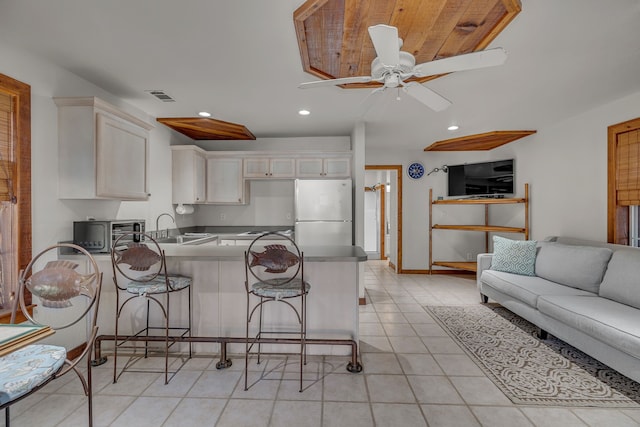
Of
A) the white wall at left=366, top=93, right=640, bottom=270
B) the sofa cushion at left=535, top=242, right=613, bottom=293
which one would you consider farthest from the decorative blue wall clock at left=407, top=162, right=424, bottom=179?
the sofa cushion at left=535, top=242, right=613, bottom=293

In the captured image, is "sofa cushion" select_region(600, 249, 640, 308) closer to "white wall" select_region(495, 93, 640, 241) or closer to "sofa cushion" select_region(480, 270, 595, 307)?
"sofa cushion" select_region(480, 270, 595, 307)

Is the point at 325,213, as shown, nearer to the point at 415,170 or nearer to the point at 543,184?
the point at 415,170

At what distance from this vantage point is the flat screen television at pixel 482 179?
489 centimetres

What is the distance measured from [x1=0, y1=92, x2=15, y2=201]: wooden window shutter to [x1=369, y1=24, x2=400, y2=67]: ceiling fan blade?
241 cm

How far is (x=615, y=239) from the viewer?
3275 mm

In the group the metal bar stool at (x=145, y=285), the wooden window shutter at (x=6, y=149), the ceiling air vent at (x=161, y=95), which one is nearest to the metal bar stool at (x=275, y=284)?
the metal bar stool at (x=145, y=285)

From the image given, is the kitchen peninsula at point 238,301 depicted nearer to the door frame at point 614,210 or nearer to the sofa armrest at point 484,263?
the sofa armrest at point 484,263

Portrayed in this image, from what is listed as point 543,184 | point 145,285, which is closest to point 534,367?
point 543,184

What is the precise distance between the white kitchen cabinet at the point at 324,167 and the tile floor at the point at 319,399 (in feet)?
8.23

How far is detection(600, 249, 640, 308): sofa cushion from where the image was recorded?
8.06 ft

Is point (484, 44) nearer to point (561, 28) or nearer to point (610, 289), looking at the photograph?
point (561, 28)

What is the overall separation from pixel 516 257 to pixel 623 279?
1084 millimetres

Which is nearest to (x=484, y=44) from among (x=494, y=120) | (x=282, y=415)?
(x=494, y=120)

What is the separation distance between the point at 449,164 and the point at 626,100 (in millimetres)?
2659
